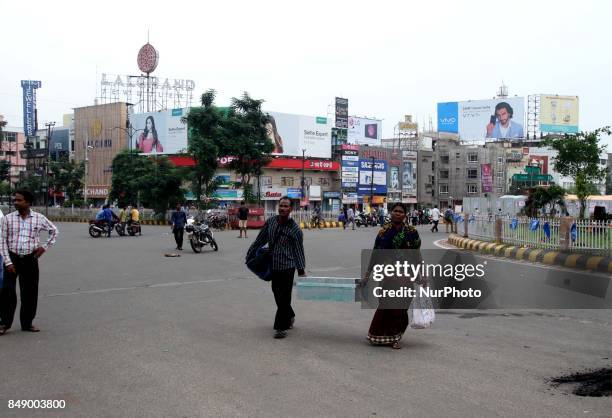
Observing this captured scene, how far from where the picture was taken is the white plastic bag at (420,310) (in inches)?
254

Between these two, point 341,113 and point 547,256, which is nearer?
point 547,256

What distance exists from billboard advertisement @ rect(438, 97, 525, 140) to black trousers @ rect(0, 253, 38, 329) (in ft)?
213

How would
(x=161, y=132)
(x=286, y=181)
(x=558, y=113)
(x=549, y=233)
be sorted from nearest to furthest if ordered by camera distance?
(x=549, y=233), (x=286, y=181), (x=161, y=132), (x=558, y=113)

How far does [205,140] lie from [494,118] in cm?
3828

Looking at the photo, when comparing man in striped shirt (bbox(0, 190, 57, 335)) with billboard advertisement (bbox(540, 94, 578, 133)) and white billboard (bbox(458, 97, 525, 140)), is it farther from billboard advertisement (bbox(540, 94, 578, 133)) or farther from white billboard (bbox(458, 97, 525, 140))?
billboard advertisement (bbox(540, 94, 578, 133))

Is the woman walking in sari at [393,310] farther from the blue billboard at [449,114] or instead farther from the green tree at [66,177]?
the blue billboard at [449,114]

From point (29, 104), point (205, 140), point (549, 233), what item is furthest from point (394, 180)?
point (549, 233)

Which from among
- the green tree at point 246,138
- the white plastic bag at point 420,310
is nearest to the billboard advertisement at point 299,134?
the green tree at point 246,138

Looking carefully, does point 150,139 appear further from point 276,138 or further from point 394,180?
point 394,180

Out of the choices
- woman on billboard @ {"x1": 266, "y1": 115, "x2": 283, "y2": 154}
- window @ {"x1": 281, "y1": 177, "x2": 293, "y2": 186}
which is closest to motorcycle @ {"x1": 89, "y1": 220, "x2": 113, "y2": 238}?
woman on billboard @ {"x1": 266, "y1": 115, "x2": 283, "y2": 154}

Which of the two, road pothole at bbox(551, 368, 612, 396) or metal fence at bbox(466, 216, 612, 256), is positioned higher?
metal fence at bbox(466, 216, 612, 256)

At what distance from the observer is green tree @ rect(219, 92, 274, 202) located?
4394 cm

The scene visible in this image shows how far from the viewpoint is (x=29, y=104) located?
67.4 meters

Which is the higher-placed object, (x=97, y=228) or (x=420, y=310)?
(x=420, y=310)
